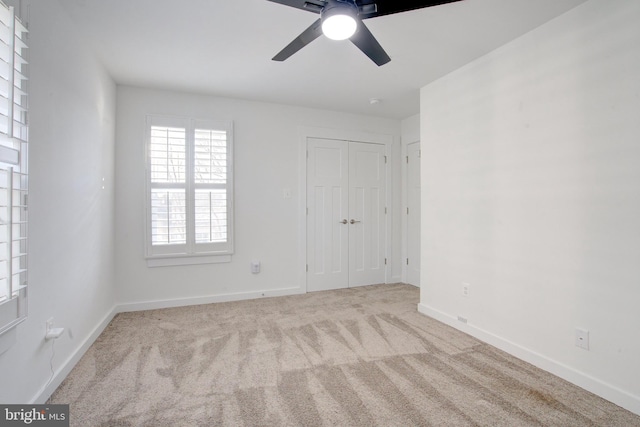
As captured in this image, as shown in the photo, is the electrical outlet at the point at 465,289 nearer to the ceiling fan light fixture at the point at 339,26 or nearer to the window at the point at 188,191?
the ceiling fan light fixture at the point at 339,26

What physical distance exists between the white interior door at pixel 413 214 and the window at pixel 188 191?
2.54 metres

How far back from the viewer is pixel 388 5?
1.52 meters

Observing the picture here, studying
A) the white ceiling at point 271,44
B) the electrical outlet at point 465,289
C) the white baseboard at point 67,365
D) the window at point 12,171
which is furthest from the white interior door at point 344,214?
the window at point 12,171

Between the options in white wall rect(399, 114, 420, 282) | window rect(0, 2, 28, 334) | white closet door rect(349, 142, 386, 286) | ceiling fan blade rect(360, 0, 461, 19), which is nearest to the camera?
window rect(0, 2, 28, 334)

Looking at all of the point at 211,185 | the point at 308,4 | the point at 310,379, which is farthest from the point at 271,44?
the point at 310,379

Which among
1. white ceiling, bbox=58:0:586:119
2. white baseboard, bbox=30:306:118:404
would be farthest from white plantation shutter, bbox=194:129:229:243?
white baseboard, bbox=30:306:118:404

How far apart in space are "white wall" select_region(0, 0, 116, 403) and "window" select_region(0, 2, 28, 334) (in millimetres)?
160

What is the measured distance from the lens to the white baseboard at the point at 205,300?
3.32 meters

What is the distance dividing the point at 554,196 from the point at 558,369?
1.18m

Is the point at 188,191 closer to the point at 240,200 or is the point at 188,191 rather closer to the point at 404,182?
the point at 240,200

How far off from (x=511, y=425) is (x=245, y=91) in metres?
3.63

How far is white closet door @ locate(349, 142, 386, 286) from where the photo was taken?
430 centimetres

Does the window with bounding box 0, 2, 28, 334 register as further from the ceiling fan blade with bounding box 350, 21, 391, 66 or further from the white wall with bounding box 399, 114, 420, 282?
the white wall with bounding box 399, 114, 420, 282

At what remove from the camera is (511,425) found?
5.10 ft
